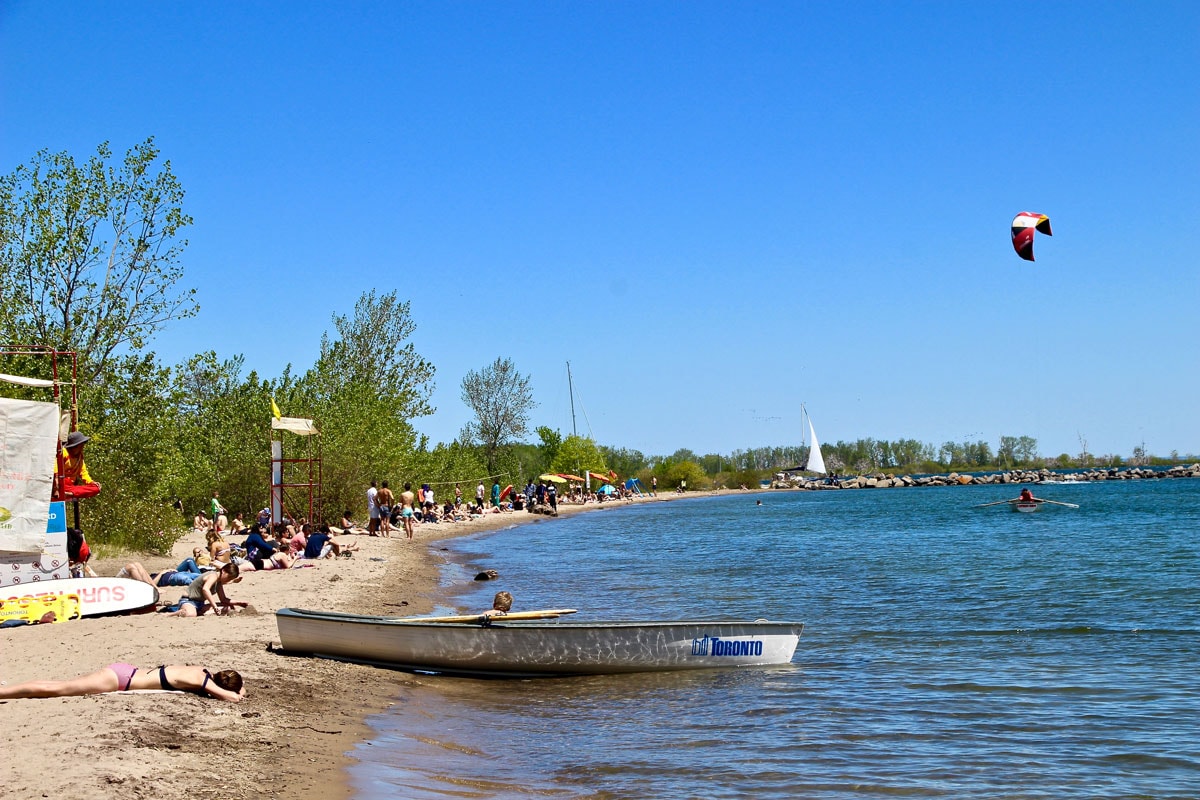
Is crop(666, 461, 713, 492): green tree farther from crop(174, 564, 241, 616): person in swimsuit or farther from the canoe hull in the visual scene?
the canoe hull

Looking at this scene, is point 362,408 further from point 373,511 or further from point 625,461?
point 625,461

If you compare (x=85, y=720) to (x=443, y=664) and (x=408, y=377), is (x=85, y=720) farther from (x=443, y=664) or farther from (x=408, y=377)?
(x=408, y=377)

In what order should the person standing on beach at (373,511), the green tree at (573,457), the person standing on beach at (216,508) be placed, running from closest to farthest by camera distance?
1. the person standing on beach at (216,508)
2. the person standing on beach at (373,511)
3. the green tree at (573,457)

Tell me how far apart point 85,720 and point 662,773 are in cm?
481

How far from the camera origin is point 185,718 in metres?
8.98

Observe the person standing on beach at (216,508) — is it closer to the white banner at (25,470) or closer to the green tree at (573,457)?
the white banner at (25,470)

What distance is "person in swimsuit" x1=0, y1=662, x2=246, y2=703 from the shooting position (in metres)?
9.03

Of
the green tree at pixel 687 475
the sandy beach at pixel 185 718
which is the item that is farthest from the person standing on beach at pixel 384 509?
the green tree at pixel 687 475

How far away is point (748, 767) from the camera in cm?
933

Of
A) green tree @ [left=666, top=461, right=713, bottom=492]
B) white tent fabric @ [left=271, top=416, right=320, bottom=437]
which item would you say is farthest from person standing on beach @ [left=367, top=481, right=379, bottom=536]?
green tree @ [left=666, top=461, right=713, bottom=492]

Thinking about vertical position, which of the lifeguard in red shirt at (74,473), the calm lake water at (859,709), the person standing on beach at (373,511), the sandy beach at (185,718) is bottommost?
the calm lake water at (859,709)

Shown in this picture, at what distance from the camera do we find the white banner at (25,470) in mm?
12695

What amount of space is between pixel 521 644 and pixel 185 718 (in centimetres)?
472

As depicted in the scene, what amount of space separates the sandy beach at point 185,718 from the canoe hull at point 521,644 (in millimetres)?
302
